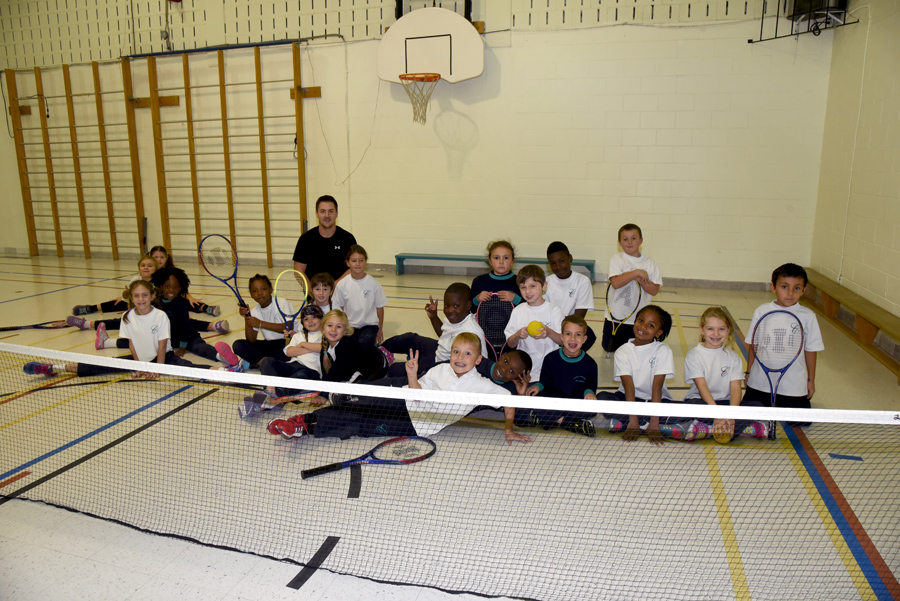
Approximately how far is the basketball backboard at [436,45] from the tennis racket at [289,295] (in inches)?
213

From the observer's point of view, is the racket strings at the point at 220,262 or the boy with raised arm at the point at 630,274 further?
the racket strings at the point at 220,262

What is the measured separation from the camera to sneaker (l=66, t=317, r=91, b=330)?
22.8 ft

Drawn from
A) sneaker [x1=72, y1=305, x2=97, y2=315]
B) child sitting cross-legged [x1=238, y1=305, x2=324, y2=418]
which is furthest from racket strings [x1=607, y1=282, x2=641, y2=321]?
sneaker [x1=72, y1=305, x2=97, y2=315]

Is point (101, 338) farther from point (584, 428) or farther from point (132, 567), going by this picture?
point (584, 428)

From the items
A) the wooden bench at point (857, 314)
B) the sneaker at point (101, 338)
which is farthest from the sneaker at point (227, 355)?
the wooden bench at point (857, 314)

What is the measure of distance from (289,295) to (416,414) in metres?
2.15

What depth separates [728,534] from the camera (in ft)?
9.87

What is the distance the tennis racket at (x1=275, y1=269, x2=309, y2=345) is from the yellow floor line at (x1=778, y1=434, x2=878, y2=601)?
13.0 feet

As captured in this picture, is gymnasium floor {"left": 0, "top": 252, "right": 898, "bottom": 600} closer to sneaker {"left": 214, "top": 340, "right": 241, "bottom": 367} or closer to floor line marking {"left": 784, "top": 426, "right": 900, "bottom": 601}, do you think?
floor line marking {"left": 784, "top": 426, "right": 900, "bottom": 601}

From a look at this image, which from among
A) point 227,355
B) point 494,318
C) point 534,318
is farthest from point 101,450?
point 534,318

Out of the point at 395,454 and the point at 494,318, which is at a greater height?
the point at 494,318

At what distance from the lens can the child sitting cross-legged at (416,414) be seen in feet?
13.0

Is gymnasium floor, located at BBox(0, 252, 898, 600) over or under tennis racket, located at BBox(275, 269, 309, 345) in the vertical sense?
under

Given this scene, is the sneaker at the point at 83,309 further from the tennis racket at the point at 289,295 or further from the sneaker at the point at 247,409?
the sneaker at the point at 247,409
